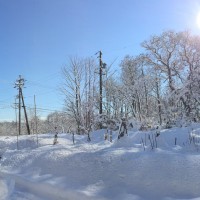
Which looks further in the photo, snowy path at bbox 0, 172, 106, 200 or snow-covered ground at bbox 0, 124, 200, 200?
snowy path at bbox 0, 172, 106, 200

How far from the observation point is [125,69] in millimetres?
35062

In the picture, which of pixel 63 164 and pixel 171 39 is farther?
pixel 171 39

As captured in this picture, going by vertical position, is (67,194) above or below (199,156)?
below

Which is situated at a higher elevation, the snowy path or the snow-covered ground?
the snow-covered ground

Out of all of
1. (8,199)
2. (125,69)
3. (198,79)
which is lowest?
(8,199)

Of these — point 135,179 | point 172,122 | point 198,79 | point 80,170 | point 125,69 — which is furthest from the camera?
point 125,69

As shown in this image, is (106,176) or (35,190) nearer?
(106,176)

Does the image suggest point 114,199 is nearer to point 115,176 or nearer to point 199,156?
Result: point 115,176

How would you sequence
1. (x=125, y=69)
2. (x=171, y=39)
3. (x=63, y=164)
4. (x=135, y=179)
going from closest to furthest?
(x=135, y=179)
(x=63, y=164)
(x=171, y=39)
(x=125, y=69)

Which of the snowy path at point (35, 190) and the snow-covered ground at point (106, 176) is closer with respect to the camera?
the snow-covered ground at point (106, 176)

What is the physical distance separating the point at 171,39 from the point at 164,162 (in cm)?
2778

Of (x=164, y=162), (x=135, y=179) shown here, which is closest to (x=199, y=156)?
(x=164, y=162)

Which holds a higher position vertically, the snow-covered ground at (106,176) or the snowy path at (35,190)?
the snow-covered ground at (106,176)

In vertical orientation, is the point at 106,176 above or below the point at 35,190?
above
